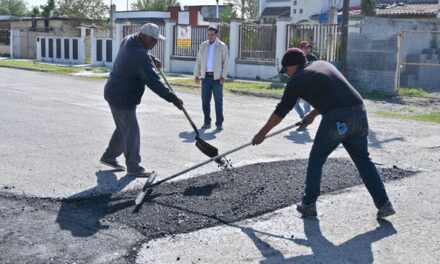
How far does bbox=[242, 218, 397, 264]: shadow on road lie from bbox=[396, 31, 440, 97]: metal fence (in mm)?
15799

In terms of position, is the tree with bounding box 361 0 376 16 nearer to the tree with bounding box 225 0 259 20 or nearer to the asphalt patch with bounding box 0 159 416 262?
the asphalt patch with bounding box 0 159 416 262

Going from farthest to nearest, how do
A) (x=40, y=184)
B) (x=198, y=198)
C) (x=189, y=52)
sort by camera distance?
(x=189, y=52)
(x=40, y=184)
(x=198, y=198)

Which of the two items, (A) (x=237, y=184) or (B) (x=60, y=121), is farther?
(B) (x=60, y=121)

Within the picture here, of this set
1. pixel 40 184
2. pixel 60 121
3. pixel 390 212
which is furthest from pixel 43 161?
pixel 390 212

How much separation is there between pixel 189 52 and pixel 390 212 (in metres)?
23.2

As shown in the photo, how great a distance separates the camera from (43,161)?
832cm

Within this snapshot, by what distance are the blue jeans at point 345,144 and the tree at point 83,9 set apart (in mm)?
48336

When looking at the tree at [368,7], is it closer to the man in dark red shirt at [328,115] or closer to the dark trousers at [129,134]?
the dark trousers at [129,134]

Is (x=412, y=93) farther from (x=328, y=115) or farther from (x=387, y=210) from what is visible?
(x=328, y=115)

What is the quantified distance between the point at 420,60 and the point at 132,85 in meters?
16.5

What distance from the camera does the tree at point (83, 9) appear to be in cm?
5269

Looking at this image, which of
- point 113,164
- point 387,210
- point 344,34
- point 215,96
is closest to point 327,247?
point 387,210

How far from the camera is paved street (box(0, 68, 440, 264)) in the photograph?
5.03m

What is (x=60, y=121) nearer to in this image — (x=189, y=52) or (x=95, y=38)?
(x=189, y=52)
